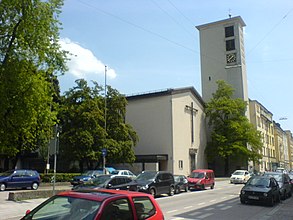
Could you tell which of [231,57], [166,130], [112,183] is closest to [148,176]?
[112,183]

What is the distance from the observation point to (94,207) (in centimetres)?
496

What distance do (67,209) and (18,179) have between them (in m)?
24.6

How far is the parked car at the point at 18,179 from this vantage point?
26641 mm

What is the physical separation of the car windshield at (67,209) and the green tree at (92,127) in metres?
33.2

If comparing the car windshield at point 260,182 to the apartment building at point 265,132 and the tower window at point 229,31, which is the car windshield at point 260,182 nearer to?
the tower window at point 229,31

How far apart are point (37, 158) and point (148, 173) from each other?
3366 centimetres

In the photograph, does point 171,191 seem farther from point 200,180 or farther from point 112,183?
point 200,180

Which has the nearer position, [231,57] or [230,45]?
[231,57]

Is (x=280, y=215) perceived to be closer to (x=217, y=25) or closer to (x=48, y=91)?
(x=48, y=91)

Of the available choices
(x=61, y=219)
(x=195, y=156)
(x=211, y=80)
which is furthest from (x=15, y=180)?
(x=211, y=80)

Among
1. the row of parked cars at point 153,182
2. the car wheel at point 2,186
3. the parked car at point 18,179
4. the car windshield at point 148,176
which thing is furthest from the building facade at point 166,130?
the car windshield at point 148,176

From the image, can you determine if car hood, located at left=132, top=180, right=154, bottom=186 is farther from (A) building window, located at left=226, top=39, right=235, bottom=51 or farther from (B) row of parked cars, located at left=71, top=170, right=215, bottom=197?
(A) building window, located at left=226, top=39, right=235, bottom=51

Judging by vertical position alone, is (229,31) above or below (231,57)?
above

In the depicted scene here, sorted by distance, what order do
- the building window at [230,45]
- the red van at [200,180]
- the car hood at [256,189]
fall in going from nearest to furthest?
the car hood at [256,189], the red van at [200,180], the building window at [230,45]
